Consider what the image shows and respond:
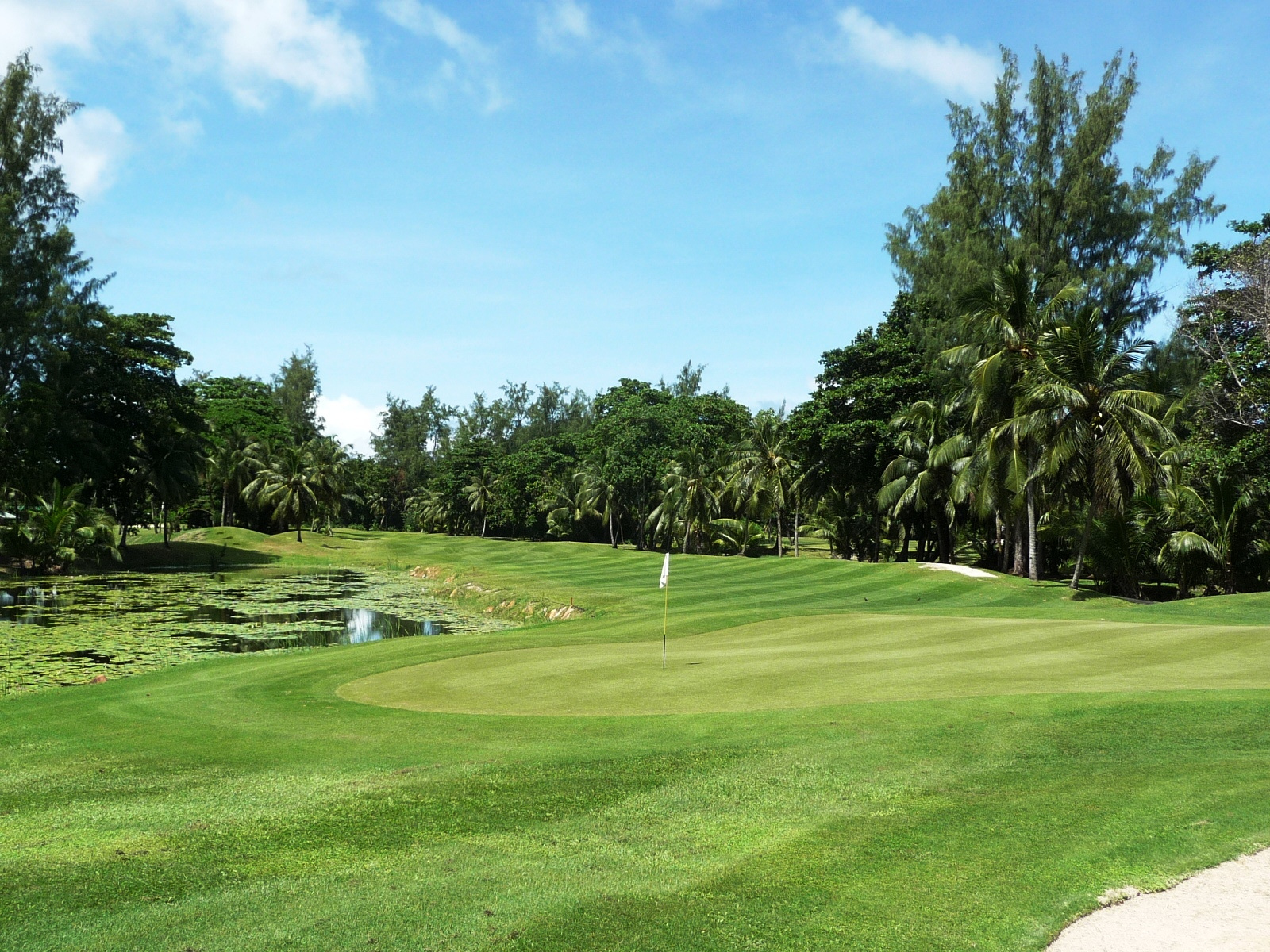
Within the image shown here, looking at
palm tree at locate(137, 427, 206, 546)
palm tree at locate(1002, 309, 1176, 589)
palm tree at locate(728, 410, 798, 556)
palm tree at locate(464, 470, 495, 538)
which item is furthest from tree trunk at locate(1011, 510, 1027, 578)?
palm tree at locate(464, 470, 495, 538)

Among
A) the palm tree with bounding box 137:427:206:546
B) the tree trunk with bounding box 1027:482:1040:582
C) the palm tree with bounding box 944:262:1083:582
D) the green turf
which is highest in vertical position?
the palm tree with bounding box 944:262:1083:582

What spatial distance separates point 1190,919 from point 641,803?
4.40 meters

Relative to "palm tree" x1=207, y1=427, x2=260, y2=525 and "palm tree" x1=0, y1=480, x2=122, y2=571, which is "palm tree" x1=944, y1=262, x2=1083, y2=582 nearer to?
"palm tree" x1=0, y1=480, x2=122, y2=571

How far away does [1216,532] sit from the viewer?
114 feet

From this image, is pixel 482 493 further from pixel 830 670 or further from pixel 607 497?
pixel 830 670

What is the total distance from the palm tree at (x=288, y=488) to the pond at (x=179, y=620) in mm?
28753

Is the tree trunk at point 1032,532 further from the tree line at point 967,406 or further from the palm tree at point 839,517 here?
the palm tree at point 839,517

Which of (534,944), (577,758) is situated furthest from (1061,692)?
(534,944)

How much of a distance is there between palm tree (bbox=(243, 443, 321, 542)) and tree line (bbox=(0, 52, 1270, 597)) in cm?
29

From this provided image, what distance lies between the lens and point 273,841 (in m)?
7.43

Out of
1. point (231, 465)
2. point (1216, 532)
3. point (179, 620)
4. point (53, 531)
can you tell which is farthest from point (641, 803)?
point (231, 465)

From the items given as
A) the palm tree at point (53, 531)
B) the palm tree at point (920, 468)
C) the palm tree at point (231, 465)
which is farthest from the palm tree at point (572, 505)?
the palm tree at point (53, 531)

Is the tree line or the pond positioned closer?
the pond

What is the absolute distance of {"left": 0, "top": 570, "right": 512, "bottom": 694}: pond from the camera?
2175 cm
